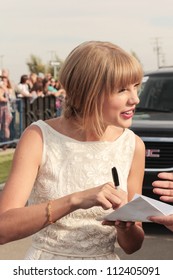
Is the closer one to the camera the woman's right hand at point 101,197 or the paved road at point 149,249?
the woman's right hand at point 101,197

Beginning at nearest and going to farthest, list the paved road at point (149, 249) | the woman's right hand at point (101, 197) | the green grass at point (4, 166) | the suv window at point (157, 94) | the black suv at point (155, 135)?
the woman's right hand at point (101, 197) → the paved road at point (149, 249) → the black suv at point (155, 135) → the suv window at point (157, 94) → the green grass at point (4, 166)

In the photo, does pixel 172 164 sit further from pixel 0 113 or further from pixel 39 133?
pixel 0 113

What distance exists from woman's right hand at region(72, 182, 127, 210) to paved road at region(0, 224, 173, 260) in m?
4.01

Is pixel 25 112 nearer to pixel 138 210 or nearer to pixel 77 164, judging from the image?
pixel 77 164

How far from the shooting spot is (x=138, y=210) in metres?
2.54

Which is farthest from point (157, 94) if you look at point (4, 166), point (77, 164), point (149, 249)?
point (77, 164)

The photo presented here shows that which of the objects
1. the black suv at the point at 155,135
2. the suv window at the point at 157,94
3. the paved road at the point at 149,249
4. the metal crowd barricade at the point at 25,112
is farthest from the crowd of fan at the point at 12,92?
the paved road at the point at 149,249

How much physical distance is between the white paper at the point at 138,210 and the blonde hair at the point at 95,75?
36 cm

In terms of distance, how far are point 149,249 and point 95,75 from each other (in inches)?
179

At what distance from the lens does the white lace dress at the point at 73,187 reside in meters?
2.70

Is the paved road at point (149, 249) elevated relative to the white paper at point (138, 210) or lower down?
lower down

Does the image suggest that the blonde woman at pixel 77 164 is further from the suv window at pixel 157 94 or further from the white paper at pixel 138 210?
the suv window at pixel 157 94

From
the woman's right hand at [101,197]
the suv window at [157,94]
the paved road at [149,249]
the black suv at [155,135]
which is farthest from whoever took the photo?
the suv window at [157,94]

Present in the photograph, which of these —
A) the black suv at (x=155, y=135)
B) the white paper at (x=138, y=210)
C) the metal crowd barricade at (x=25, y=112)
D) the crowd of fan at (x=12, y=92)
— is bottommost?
the metal crowd barricade at (x=25, y=112)
